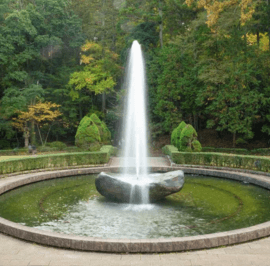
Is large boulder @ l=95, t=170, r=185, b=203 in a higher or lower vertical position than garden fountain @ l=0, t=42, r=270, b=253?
higher

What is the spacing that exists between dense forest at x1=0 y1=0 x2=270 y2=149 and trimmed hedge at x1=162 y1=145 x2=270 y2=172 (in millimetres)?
10835

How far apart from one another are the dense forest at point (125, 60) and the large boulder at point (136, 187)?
16902 mm

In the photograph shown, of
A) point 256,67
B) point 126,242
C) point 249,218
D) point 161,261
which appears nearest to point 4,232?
point 126,242

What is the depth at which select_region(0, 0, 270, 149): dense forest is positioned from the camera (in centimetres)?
2767

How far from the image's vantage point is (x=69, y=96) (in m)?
38.8

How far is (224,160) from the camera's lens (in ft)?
56.2

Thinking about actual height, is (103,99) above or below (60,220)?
above

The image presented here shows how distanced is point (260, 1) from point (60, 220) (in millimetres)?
23775

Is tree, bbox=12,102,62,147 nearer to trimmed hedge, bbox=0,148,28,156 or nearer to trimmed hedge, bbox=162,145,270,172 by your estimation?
trimmed hedge, bbox=0,148,28,156

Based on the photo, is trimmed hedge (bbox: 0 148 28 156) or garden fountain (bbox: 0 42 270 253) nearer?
garden fountain (bbox: 0 42 270 253)

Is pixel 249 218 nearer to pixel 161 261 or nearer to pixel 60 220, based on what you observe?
pixel 161 261

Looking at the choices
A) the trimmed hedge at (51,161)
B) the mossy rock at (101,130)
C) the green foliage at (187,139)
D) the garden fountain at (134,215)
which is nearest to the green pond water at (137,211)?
the garden fountain at (134,215)

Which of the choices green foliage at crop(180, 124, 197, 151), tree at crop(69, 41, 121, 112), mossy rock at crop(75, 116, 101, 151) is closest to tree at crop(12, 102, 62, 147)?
tree at crop(69, 41, 121, 112)

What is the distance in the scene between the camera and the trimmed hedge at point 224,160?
15.4 m
